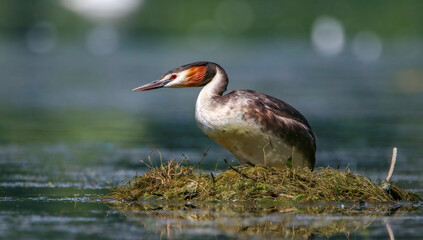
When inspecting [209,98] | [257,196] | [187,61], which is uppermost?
[209,98]

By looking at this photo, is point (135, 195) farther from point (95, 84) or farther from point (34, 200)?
point (95, 84)

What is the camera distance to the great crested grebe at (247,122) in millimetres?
8867

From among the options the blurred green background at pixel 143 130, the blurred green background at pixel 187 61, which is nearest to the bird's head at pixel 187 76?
the blurred green background at pixel 143 130

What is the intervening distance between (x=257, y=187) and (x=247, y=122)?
707mm

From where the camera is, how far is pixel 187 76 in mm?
9250

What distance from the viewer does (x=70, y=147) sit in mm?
13953

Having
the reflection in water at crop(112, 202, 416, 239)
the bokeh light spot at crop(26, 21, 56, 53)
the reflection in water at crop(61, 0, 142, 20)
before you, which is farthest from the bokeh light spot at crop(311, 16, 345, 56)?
the reflection in water at crop(112, 202, 416, 239)

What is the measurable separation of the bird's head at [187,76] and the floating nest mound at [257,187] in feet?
2.94

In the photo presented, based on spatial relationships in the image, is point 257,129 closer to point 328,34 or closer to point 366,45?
point 366,45

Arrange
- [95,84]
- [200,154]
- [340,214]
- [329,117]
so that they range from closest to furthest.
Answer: [340,214] < [200,154] < [329,117] < [95,84]

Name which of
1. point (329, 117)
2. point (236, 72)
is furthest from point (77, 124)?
point (236, 72)

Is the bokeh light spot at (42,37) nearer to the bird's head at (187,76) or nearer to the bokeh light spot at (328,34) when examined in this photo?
the bokeh light spot at (328,34)

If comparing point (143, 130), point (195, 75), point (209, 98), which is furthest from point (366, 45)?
point (209, 98)

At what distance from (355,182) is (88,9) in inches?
3741
